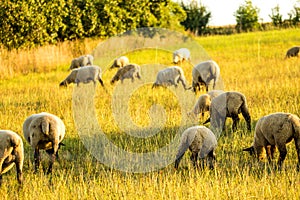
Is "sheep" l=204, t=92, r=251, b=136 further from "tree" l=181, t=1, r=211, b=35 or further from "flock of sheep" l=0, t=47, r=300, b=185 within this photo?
"tree" l=181, t=1, r=211, b=35

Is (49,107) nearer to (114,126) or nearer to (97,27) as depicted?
(114,126)

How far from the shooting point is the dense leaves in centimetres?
2609

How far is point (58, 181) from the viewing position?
8062mm

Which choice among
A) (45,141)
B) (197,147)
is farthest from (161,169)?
(45,141)

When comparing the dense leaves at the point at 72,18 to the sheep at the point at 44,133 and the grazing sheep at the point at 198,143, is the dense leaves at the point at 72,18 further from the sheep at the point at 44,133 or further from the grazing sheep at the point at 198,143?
the grazing sheep at the point at 198,143

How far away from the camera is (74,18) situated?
33.1 m

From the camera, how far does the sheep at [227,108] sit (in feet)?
34.9

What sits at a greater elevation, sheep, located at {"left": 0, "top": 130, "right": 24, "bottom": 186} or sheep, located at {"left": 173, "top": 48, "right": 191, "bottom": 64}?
sheep, located at {"left": 173, "top": 48, "right": 191, "bottom": 64}

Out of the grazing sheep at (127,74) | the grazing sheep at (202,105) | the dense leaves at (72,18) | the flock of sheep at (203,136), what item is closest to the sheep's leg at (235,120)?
the flock of sheep at (203,136)

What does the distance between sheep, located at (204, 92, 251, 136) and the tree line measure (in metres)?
17.1

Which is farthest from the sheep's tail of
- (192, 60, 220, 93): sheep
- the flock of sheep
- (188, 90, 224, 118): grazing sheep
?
(192, 60, 220, 93): sheep

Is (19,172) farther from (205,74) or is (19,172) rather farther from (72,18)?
(72,18)

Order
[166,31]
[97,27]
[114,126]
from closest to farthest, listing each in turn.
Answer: [114,126] < [97,27] < [166,31]

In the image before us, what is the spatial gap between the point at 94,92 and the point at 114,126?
5.60 meters
